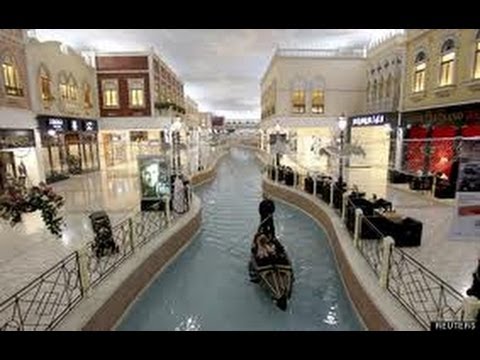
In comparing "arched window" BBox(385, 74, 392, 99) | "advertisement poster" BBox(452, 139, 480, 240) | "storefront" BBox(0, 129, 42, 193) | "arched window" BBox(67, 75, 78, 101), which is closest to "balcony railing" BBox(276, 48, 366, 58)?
"arched window" BBox(385, 74, 392, 99)

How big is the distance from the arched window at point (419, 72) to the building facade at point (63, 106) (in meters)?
16.7

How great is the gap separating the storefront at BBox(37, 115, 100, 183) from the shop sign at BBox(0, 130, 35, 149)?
116cm

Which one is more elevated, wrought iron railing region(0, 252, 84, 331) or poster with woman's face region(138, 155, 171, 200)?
poster with woman's face region(138, 155, 171, 200)

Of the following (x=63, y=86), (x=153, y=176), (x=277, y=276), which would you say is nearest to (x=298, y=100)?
(x=63, y=86)

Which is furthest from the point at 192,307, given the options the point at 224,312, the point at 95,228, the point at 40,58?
the point at 40,58

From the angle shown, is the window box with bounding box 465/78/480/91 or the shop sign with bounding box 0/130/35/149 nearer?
the window box with bounding box 465/78/480/91

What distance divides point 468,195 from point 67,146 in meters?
19.1

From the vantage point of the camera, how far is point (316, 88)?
25.3m

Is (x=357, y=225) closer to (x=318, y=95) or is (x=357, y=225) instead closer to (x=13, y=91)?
(x=13, y=91)

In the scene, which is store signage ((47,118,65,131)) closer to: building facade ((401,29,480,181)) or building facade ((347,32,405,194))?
building facade ((347,32,405,194))

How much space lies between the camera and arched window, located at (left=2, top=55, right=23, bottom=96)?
12.9m

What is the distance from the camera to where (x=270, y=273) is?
253 inches

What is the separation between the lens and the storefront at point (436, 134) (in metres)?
11.9

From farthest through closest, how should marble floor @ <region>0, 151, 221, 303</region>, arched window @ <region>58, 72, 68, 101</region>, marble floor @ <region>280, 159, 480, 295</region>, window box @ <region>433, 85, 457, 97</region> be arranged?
arched window @ <region>58, 72, 68, 101</region> → window box @ <region>433, 85, 457, 97</region> → marble floor @ <region>0, 151, 221, 303</region> → marble floor @ <region>280, 159, 480, 295</region>
